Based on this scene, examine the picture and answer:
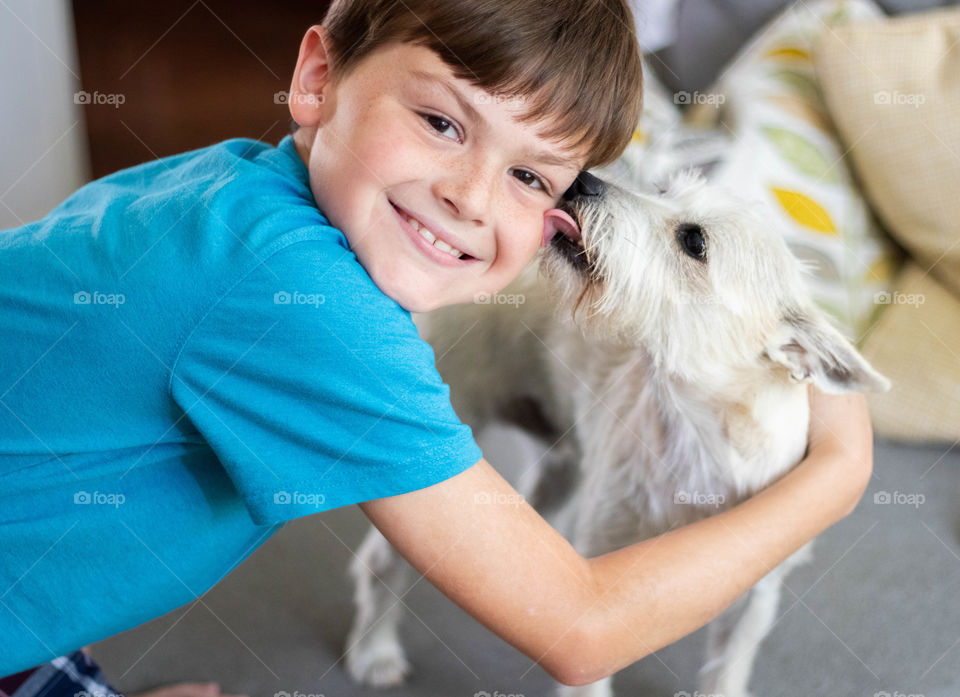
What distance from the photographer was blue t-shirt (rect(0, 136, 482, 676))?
636 millimetres

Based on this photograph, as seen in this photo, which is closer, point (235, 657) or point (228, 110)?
point (235, 657)

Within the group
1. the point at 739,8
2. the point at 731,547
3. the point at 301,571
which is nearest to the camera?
the point at 731,547

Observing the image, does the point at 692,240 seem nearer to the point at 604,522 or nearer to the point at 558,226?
the point at 558,226

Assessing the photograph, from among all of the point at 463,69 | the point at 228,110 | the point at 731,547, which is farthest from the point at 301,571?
the point at 228,110

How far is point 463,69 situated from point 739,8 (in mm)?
1004

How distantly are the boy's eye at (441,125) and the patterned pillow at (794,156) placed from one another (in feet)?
1.87

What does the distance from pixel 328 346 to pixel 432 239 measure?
0.16 m

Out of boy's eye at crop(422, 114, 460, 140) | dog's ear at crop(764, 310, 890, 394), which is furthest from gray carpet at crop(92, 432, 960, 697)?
boy's eye at crop(422, 114, 460, 140)

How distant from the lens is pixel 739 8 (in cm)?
146

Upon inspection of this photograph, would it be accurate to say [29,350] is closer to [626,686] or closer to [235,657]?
[235,657]

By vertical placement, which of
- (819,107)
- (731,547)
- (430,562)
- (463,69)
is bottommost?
(731,547)

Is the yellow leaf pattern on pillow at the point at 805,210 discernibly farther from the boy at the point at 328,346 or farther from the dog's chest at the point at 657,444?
the boy at the point at 328,346

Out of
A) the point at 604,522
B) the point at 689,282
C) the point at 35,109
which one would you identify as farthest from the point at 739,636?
the point at 35,109

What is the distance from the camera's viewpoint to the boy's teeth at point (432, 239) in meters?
0.73
